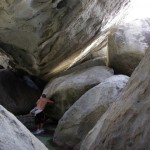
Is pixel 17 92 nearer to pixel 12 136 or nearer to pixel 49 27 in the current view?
pixel 49 27

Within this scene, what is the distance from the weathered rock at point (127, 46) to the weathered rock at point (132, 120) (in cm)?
656

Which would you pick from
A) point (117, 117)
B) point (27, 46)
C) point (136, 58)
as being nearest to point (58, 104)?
point (27, 46)

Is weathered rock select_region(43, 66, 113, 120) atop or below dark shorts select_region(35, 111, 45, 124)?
atop

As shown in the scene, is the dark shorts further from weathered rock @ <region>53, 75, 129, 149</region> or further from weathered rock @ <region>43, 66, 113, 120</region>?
weathered rock @ <region>53, 75, 129, 149</region>

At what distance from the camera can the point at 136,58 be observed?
10570 millimetres

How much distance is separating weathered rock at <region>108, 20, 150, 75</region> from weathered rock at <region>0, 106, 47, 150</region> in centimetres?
749

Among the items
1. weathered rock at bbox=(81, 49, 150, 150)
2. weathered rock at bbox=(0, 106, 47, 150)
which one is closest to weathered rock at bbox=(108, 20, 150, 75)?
weathered rock at bbox=(81, 49, 150, 150)

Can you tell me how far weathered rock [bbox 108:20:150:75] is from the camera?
1061 cm

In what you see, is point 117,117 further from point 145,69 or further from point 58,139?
point 58,139

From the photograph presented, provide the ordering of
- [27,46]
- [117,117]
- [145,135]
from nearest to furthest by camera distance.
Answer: [145,135], [117,117], [27,46]

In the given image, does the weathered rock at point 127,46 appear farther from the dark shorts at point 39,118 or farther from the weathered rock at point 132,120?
the weathered rock at point 132,120

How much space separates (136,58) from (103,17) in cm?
160

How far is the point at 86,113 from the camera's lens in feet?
26.4

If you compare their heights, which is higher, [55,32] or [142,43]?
[55,32]
